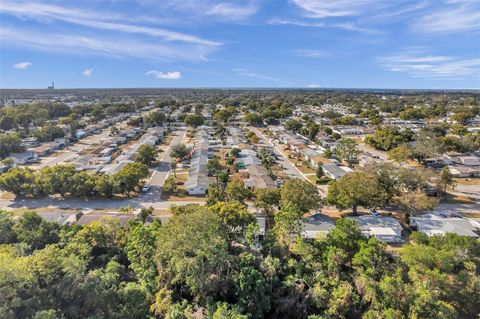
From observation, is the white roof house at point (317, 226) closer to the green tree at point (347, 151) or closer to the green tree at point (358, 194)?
the green tree at point (358, 194)

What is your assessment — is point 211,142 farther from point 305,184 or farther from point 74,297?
point 74,297

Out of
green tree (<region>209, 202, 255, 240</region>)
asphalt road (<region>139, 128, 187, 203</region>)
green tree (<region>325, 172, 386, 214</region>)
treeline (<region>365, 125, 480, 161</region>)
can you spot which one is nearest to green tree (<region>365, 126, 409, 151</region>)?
treeline (<region>365, 125, 480, 161</region>)

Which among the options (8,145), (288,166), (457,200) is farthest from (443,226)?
(8,145)

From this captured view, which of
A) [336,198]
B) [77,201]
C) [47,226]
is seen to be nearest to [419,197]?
[336,198]

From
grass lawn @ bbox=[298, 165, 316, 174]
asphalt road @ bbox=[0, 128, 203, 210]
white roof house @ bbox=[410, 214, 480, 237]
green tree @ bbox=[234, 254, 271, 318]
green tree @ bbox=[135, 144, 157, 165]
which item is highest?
green tree @ bbox=[135, 144, 157, 165]

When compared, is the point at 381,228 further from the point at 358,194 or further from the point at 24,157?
the point at 24,157

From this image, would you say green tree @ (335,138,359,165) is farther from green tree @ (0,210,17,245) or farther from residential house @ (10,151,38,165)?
residential house @ (10,151,38,165)
